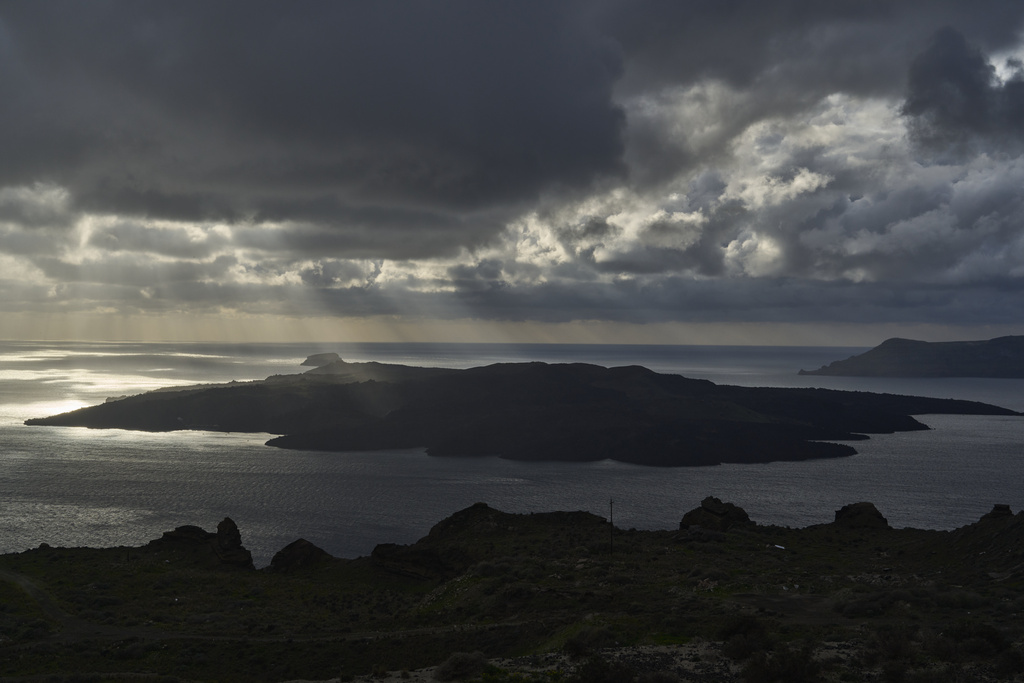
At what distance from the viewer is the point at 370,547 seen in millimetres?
101875

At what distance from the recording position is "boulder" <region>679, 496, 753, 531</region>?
237 ft

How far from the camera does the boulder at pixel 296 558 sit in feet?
→ 233

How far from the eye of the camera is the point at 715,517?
73125 millimetres

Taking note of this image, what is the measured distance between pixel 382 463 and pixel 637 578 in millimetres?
143714

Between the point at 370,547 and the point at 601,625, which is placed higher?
the point at 601,625

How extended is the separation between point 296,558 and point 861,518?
62145 mm

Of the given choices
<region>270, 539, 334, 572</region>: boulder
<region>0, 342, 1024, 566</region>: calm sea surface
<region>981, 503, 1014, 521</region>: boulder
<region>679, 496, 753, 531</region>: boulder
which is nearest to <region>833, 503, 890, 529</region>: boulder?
<region>679, 496, 753, 531</region>: boulder

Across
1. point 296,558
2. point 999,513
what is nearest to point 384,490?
point 296,558

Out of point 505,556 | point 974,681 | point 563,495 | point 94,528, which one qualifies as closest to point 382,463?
point 563,495

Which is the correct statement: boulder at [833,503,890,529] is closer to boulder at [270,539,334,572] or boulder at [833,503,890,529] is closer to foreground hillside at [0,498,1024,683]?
foreground hillside at [0,498,1024,683]

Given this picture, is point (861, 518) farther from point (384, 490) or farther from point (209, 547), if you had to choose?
point (384, 490)

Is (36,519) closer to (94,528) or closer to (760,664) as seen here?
(94,528)

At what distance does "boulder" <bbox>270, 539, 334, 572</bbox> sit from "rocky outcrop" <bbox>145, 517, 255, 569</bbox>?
3.35 metres

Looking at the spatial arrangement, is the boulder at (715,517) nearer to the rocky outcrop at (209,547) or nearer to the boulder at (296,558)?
the boulder at (296,558)
